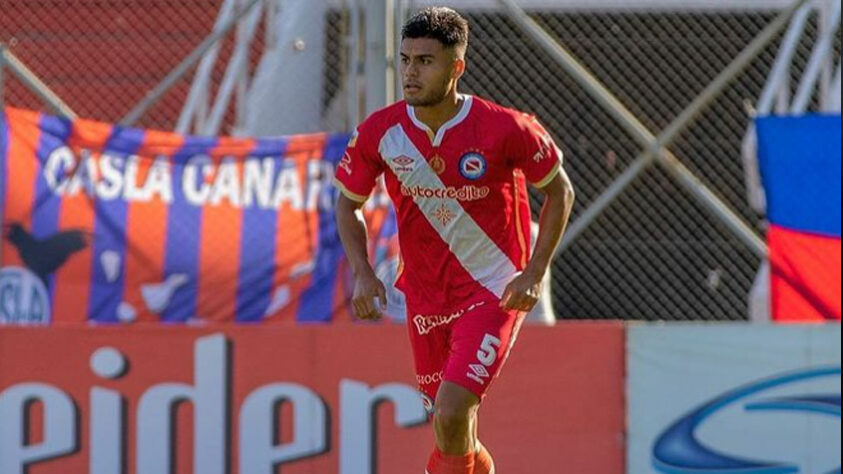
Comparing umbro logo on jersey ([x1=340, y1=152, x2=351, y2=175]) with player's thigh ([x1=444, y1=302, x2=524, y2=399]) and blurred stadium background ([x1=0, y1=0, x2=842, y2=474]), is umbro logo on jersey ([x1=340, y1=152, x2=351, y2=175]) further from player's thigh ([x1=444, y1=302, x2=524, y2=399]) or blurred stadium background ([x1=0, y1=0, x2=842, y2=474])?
blurred stadium background ([x1=0, y1=0, x2=842, y2=474])

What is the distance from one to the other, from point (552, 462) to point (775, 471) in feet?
4.00

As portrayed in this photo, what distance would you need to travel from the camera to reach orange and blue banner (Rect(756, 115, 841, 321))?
10.2 metres

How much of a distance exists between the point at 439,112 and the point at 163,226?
10.3 feet

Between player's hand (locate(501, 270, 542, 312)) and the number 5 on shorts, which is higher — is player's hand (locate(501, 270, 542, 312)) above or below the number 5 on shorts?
above

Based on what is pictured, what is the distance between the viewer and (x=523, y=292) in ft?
22.8

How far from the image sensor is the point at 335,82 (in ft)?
39.2

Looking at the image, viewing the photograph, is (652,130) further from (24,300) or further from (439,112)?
(439,112)

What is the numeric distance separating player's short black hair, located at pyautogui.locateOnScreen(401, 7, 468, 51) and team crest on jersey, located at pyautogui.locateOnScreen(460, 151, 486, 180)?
421 millimetres

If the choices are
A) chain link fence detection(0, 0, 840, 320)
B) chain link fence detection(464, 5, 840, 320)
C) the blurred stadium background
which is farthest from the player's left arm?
chain link fence detection(464, 5, 840, 320)

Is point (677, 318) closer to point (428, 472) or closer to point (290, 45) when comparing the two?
point (290, 45)

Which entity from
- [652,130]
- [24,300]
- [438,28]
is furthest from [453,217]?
[652,130]

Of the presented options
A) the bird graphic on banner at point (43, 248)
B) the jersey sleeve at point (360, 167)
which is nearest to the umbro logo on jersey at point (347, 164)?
the jersey sleeve at point (360, 167)

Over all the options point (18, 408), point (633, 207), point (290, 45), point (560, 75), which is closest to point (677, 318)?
point (633, 207)

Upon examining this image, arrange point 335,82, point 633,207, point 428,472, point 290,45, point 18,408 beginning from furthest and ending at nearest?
point 633,207
point 335,82
point 290,45
point 18,408
point 428,472
